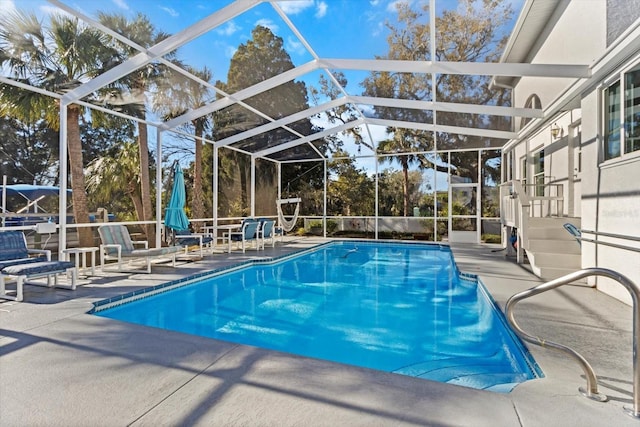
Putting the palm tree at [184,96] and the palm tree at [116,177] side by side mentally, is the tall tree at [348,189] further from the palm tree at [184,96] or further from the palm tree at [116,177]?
the palm tree at [116,177]

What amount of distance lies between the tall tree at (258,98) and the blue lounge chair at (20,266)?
441 centimetres

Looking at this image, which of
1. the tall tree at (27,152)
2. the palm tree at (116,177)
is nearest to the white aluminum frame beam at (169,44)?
the tall tree at (27,152)

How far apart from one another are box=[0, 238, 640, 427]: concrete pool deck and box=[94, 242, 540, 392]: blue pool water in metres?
0.60

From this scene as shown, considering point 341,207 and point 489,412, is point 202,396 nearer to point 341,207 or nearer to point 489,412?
point 489,412

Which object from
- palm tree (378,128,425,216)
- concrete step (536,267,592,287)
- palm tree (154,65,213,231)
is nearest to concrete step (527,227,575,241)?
concrete step (536,267,592,287)

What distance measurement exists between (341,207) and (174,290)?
940 centimetres

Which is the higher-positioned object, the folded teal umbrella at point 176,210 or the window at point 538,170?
the window at point 538,170

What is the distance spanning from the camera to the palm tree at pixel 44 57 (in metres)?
5.71

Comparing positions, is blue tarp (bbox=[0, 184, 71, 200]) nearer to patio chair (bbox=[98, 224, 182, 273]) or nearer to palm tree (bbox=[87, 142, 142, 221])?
palm tree (bbox=[87, 142, 142, 221])

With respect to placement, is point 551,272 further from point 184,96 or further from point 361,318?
point 184,96

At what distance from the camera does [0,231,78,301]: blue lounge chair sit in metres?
4.51

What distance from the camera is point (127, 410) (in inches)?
80.6

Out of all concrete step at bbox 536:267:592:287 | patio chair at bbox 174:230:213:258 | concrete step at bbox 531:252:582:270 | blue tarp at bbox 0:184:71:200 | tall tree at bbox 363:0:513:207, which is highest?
tall tree at bbox 363:0:513:207

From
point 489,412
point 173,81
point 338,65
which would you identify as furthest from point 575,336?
point 173,81
